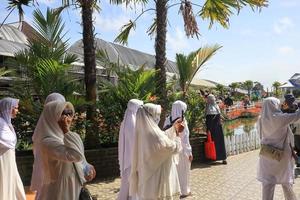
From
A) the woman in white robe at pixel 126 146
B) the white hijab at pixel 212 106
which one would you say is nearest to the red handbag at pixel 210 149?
the white hijab at pixel 212 106

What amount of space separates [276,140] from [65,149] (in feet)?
11.3

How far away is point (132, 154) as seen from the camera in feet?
18.3

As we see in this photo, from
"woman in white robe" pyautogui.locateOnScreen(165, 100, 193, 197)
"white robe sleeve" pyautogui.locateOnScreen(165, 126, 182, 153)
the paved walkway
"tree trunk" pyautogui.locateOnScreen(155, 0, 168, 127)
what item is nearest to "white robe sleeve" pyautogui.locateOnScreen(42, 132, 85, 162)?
"white robe sleeve" pyautogui.locateOnScreen(165, 126, 182, 153)

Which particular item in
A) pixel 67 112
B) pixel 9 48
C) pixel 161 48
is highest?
pixel 9 48

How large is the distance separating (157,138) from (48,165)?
1.70 meters

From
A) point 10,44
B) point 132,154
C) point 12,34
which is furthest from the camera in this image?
point 12,34

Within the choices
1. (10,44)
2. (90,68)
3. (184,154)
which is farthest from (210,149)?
(10,44)

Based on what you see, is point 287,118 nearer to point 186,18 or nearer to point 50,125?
point 50,125

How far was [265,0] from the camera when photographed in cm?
1118

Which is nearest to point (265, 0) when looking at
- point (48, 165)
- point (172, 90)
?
point (172, 90)

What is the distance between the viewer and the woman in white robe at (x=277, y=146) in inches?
233

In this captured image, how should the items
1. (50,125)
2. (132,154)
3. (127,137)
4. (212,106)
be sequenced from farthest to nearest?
(212,106)
(127,137)
(132,154)
(50,125)

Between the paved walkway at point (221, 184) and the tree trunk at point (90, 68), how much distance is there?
1097 millimetres

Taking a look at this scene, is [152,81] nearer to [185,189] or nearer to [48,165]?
[185,189]
